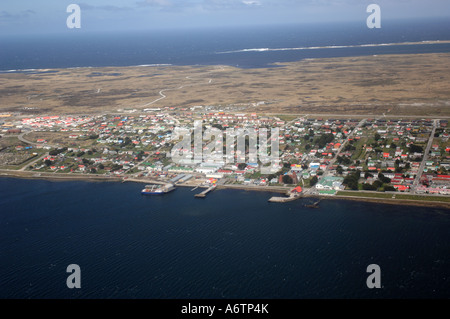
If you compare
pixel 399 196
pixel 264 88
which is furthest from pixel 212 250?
pixel 264 88

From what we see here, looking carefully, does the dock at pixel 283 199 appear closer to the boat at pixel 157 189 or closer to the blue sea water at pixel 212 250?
the blue sea water at pixel 212 250

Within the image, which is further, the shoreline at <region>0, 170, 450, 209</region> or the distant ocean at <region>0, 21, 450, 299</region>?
the shoreline at <region>0, 170, 450, 209</region>

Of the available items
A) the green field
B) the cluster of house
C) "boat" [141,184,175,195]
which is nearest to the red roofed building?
the cluster of house

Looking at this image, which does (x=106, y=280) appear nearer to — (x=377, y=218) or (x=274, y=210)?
(x=274, y=210)

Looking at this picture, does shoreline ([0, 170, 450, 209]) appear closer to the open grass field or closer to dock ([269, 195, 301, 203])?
dock ([269, 195, 301, 203])

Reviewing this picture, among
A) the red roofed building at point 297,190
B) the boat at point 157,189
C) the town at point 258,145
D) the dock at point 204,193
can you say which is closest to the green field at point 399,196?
the town at point 258,145

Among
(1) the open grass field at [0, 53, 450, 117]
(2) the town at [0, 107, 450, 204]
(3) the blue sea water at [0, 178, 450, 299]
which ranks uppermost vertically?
(1) the open grass field at [0, 53, 450, 117]
